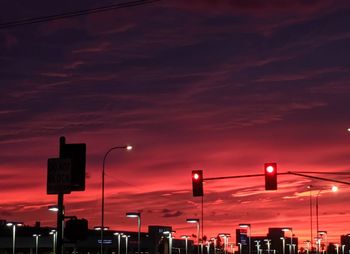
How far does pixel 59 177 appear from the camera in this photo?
647 inches

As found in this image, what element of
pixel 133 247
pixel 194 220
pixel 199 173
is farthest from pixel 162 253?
pixel 133 247

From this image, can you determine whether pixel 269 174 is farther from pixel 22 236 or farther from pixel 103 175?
pixel 22 236

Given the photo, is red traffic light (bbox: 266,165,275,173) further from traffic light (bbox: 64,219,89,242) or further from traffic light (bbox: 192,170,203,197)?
traffic light (bbox: 64,219,89,242)

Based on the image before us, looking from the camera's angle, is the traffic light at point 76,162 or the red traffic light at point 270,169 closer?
the traffic light at point 76,162

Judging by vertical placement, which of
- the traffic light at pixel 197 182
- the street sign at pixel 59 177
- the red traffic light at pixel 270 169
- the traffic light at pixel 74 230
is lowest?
the traffic light at pixel 74 230

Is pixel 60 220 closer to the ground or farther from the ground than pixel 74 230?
farther from the ground

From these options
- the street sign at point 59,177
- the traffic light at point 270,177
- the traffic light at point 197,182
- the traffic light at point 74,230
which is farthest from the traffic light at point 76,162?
the traffic light at point 197,182

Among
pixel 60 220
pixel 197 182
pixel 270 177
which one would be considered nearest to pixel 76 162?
pixel 60 220

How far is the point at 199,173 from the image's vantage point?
39781mm

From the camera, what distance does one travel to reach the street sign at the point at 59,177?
16281 millimetres

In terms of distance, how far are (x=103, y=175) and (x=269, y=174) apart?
20.9 meters

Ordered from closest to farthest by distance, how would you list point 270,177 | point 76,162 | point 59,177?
point 59,177 → point 76,162 → point 270,177

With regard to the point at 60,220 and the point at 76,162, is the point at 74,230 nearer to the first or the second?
the point at 60,220

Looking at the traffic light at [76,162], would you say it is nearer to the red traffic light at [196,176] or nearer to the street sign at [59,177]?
the street sign at [59,177]
